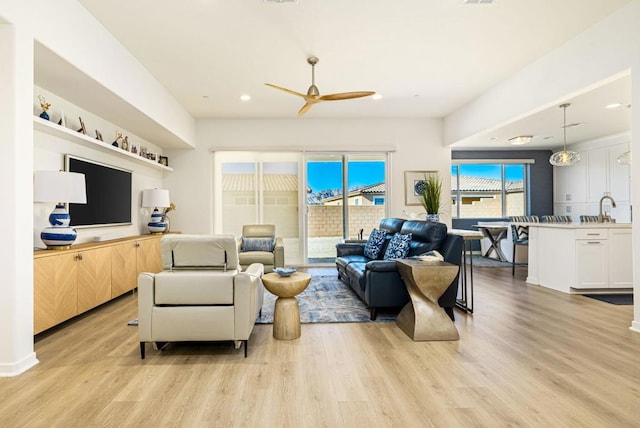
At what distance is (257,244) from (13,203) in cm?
364

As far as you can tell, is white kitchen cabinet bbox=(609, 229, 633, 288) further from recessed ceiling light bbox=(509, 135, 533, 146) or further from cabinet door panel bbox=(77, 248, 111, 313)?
cabinet door panel bbox=(77, 248, 111, 313)

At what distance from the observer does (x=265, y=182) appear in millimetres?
6758

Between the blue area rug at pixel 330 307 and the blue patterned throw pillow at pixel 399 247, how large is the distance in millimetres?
558

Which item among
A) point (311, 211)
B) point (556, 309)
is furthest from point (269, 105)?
point (556, 309)

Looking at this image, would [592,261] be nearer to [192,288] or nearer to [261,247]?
[261,247]

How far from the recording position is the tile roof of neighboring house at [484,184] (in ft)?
28.0

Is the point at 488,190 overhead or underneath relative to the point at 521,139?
underneath

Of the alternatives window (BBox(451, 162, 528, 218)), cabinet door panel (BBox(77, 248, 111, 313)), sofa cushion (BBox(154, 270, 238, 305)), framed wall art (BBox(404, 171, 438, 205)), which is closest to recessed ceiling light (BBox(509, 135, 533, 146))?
framed wall art (BBox(404, 171, 438, 205))

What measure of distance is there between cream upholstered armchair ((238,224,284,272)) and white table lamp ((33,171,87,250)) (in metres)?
2.22

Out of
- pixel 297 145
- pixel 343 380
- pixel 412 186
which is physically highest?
pixel 297 145

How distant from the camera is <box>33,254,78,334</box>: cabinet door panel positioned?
2682 mm

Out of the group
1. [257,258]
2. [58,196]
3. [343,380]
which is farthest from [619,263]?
[58,196]

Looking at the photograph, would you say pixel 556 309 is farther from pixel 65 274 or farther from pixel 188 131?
pixel 188 131

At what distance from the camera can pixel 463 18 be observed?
318 cm
